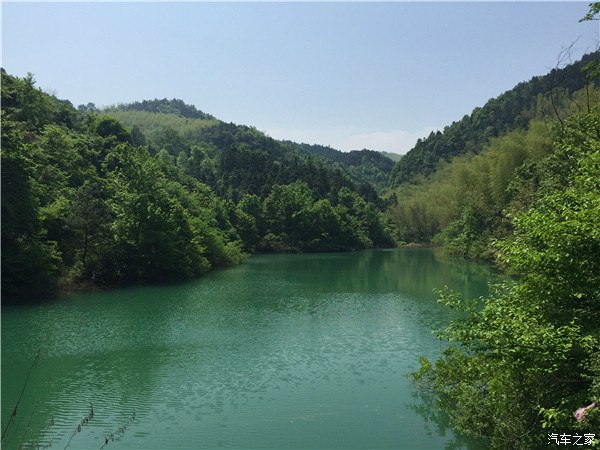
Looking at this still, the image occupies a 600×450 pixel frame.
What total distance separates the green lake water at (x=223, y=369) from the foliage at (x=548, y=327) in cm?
270

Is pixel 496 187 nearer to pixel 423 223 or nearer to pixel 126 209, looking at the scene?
pixel 126 209

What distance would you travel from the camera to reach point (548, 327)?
7.30 meters

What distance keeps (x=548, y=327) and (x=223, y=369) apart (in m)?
11.5

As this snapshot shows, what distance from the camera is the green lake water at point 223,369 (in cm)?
1131

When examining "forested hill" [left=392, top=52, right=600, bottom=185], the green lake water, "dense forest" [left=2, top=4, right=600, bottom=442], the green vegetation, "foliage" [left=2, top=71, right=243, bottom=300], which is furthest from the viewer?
"forested hill" [left=392, top=52, right=600, bottom=185]

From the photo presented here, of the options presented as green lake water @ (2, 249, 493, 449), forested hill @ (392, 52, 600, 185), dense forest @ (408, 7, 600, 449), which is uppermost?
forested hill @ (392, 52, 600, 185)

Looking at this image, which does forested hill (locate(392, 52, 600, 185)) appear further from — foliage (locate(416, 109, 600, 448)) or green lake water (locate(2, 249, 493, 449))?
foliage (locate(416, 109, 600, 448))

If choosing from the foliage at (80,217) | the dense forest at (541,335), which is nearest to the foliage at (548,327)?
the dense forest at (541,335)

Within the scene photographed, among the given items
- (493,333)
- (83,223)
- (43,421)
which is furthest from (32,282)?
(493,333)

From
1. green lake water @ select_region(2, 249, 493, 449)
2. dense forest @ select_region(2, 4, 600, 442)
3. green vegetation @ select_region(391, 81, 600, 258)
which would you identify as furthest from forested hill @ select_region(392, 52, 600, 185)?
green lake water @ select_region(2, 249, 493, 449)

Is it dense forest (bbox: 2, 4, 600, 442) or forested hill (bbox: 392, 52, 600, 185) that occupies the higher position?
forested hill (bbox: 392, 52, 600, 185)

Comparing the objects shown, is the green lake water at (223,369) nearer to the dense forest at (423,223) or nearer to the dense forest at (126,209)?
the dense forest at (423,223)

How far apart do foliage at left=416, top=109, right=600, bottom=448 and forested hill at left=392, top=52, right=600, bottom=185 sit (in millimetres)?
101832

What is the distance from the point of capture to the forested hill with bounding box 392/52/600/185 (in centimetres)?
10644
